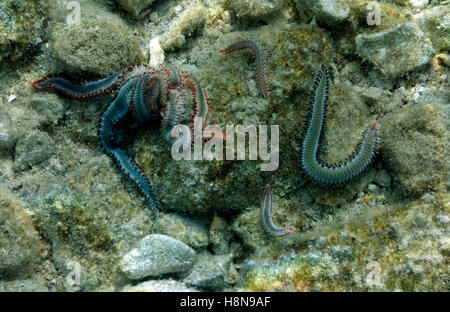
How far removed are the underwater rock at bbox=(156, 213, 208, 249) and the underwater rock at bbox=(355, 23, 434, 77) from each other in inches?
151

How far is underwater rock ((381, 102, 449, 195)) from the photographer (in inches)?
176

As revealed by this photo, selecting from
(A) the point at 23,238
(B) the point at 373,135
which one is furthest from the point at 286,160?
(A) the point at 23,238

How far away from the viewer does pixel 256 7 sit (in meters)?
5.35

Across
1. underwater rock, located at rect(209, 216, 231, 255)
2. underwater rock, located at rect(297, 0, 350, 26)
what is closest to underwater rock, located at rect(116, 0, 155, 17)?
underwater rock, located at rect(297, 0, 350, 26)

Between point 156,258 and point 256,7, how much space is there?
13.8 feet

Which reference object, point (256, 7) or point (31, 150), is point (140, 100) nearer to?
point (31, 150)

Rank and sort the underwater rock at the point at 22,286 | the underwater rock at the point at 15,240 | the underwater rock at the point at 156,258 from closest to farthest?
the underwater rock at the point at 22,286 < the underwater rock at the point at 15,240 < the underwater rock at the point at 156,258

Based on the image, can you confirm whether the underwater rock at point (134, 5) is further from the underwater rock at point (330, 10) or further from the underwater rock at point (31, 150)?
the underwater rock at point (330, 10)

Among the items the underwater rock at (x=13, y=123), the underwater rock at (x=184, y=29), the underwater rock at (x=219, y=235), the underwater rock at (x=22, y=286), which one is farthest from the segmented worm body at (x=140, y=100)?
the underwater rock at (x=22, y=286)

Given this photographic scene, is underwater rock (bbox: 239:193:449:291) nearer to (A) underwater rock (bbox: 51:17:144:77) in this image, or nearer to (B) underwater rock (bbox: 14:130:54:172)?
(B) underwater rock (bbox: 14:130:54:172)

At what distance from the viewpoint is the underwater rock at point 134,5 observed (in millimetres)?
5527

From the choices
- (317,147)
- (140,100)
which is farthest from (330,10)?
(140,100)

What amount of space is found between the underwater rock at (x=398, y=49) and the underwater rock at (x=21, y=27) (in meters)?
5.02
